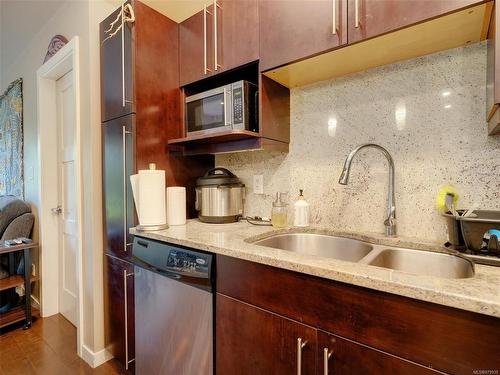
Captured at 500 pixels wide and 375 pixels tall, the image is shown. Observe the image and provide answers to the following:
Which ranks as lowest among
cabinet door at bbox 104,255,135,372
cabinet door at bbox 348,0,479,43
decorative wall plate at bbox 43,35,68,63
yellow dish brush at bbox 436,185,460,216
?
cabinet door at bbox 104,255,135,372

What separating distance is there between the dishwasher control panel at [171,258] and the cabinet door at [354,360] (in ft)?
1.59

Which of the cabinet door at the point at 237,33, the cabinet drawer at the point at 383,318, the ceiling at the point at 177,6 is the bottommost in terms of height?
the cabinet drawer at the point at 383,318

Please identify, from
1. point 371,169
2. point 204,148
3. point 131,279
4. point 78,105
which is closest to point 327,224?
point 371,169

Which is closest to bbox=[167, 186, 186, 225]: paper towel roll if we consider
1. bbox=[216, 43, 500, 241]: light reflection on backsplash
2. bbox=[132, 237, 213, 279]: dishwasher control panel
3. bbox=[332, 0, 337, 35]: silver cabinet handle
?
bbox=[132, 237, 213, 279]: dishwasher control panel

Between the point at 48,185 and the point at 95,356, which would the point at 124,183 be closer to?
the point at 95,356

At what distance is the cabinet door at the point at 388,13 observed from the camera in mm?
849

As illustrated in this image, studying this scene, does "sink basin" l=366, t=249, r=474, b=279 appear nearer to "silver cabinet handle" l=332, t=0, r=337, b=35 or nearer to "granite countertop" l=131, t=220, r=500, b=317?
"granite countertop" l=131, t=220, r=500, b=317

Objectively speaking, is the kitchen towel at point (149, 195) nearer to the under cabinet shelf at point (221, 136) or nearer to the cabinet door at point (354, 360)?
the under cabinet shelf at point (221, 136)

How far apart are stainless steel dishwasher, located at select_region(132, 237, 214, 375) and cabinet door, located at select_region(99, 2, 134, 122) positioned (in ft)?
2.65

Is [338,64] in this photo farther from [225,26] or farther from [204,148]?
[204,148]

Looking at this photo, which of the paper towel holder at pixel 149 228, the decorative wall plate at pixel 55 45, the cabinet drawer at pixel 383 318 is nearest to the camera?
the cabinet drawer at pixel 383 318

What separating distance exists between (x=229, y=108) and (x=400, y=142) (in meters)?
0.86

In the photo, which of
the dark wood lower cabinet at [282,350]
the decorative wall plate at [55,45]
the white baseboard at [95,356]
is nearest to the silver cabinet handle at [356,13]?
the dark wood lower cabinet at [282,350]

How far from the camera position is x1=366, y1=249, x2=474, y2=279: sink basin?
35.6 inches
